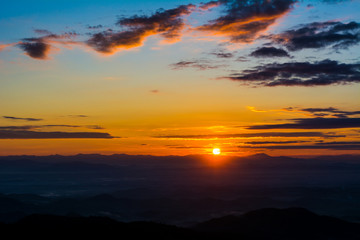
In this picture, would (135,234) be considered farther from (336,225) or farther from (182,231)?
(336,225)

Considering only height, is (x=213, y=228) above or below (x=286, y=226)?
above

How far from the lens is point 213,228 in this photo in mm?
132875

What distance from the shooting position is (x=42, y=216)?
323 feet

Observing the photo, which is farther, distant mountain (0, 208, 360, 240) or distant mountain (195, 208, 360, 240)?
distant mountain (195, 208, 360, 240)

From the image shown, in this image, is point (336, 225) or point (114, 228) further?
point (336, 225)

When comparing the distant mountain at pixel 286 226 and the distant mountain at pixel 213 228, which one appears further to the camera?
the distant mountain at pixel 286 226

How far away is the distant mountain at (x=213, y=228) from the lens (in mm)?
83188

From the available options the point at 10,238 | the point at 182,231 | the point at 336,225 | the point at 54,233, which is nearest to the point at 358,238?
the point at 336,225

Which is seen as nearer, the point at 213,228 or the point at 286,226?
the point at 213,228

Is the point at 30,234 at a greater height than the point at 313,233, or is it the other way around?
the point at 30,234

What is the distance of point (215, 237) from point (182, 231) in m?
8.70

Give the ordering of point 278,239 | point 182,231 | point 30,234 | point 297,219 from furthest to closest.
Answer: point 297,219, point 278,239, point 182,231, point 30,234

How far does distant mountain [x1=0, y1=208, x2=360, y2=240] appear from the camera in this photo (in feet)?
273

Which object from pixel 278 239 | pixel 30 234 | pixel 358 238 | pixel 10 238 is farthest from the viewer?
pixel 358 238
